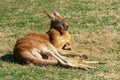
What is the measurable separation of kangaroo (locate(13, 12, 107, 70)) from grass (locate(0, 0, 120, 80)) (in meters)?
0.14

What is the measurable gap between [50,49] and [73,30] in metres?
2.80

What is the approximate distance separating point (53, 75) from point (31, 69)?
0.48 meters

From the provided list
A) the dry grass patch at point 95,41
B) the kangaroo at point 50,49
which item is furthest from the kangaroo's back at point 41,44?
the dry grass patch at point 95,41

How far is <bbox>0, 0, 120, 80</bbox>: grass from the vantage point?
8.05 meters

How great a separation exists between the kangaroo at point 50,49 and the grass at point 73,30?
14 centimetres

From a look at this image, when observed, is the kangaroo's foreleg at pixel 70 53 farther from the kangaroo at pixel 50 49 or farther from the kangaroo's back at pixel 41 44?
the kangaroo's back at pixel 41 44

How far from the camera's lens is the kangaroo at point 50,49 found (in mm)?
8445

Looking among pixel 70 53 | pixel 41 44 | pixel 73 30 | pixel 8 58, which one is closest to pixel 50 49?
pixel 41 44

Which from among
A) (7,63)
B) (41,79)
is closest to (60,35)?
(7,63)

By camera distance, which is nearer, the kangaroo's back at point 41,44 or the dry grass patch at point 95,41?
the kangaroo's back at point 41,44

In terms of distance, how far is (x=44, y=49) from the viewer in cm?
877

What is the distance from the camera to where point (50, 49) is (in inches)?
345

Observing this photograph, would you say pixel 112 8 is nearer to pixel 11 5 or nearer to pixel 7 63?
pixel 11 5

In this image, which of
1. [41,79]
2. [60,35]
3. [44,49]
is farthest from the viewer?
[60,35]
